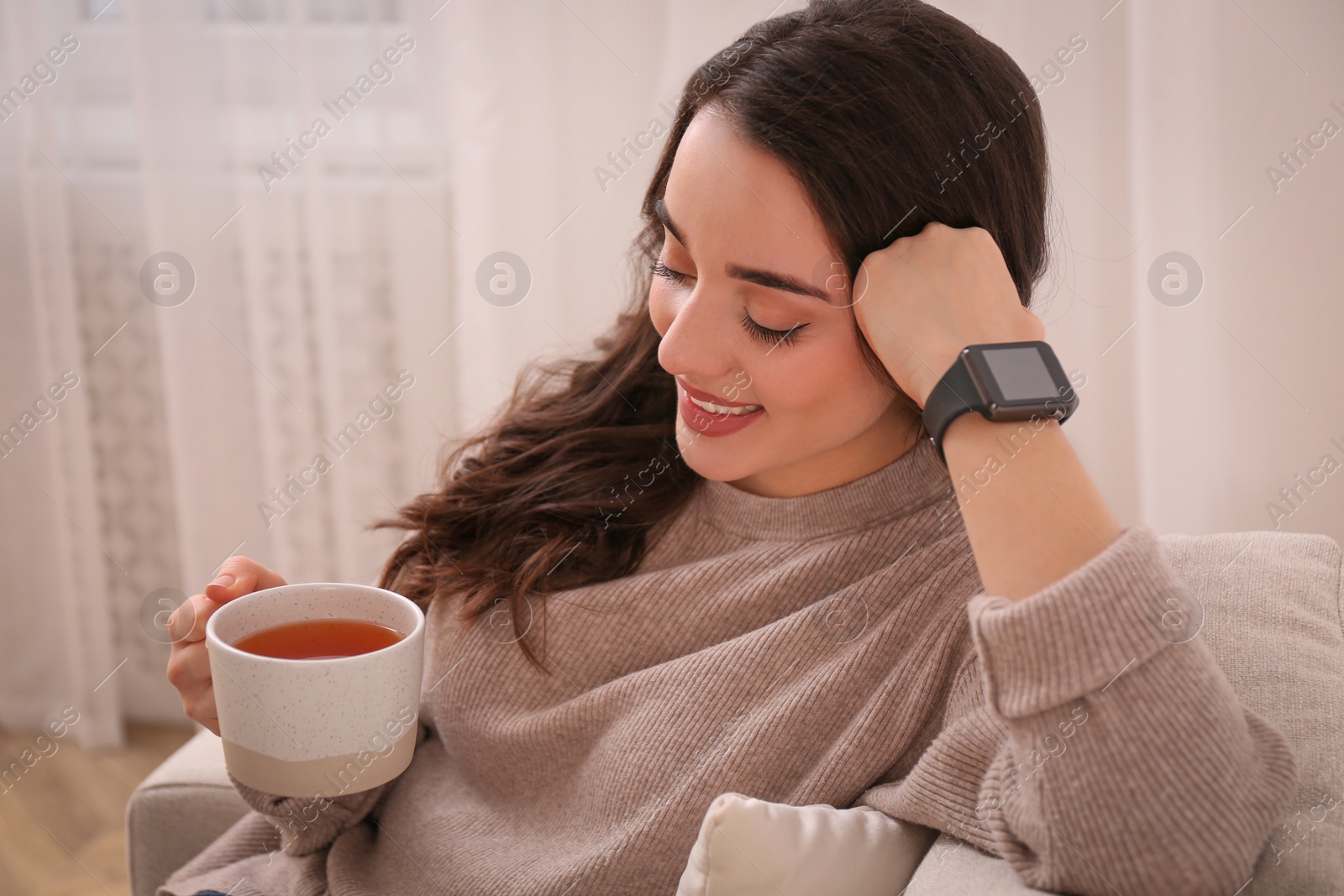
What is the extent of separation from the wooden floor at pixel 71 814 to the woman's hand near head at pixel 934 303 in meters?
1.78

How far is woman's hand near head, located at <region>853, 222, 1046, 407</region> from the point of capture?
0.90 m

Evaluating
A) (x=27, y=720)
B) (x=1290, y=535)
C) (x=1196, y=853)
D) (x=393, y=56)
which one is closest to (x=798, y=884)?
(x=1196, y=853)

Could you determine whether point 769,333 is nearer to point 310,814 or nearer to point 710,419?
point 710,419

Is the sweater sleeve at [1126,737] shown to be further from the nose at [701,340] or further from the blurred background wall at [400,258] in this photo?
the blurred background wall at [400,258]

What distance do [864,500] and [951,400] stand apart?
244 millimetres

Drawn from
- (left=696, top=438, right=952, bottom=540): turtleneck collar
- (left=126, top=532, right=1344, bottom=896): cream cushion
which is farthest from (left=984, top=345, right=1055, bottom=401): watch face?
(left=126, top=532, right=1344, bottom=896): cream cushion

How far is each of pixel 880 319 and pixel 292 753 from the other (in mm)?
589

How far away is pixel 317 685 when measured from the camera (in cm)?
76

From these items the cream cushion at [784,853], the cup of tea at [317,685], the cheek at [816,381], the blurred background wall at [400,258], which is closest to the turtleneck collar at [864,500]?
the cheek at [816,381]

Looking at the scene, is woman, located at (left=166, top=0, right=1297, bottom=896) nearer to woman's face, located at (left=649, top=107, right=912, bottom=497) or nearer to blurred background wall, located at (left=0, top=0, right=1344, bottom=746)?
woman's face, located at (left=649, top=107, right=912, bottom=497)

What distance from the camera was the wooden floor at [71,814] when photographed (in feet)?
6.44

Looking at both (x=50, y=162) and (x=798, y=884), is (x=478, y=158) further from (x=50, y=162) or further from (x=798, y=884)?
(x=798, y=884)

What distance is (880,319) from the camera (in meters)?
0.93

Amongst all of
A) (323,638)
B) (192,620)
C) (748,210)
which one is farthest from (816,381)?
(192,620)
